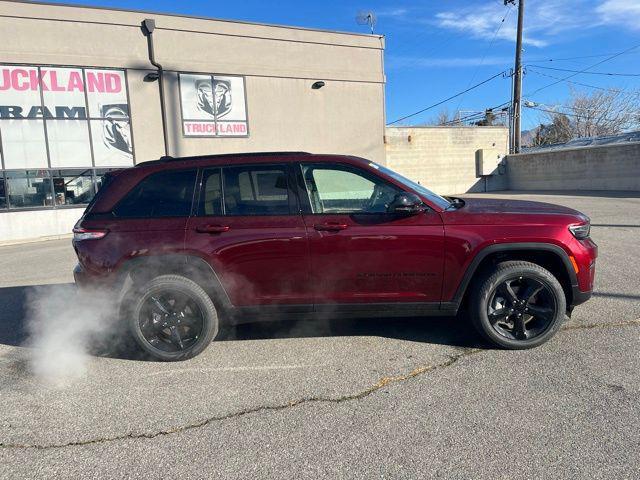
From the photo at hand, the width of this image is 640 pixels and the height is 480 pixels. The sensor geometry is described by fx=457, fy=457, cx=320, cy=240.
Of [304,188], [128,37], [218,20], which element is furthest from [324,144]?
[304,188]

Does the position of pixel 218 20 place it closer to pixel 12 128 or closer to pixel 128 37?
pixel 128 37

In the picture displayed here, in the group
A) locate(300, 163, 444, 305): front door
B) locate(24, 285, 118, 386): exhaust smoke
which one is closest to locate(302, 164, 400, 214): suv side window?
locate(300, 163, 444, 305): front door

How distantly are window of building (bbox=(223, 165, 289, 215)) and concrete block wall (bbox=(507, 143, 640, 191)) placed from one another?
22913mm

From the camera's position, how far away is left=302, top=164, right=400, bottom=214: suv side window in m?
3.88

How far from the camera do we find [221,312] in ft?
13.1

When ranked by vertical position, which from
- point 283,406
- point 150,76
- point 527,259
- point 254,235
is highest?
point 150,76

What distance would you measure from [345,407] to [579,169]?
2645 cm

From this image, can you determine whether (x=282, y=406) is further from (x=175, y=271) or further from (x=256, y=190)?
(x=256, y=190)

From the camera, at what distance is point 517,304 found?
150 inches

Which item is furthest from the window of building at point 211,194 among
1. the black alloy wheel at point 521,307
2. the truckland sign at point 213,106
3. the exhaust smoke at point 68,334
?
the truckland sign at point 213,106

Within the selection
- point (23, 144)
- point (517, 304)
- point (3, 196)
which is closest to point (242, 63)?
point (23, 144)

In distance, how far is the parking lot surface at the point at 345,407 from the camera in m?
2.49

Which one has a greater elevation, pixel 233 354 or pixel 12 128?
pixel 12 128

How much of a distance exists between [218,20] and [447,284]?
55.1 feet
